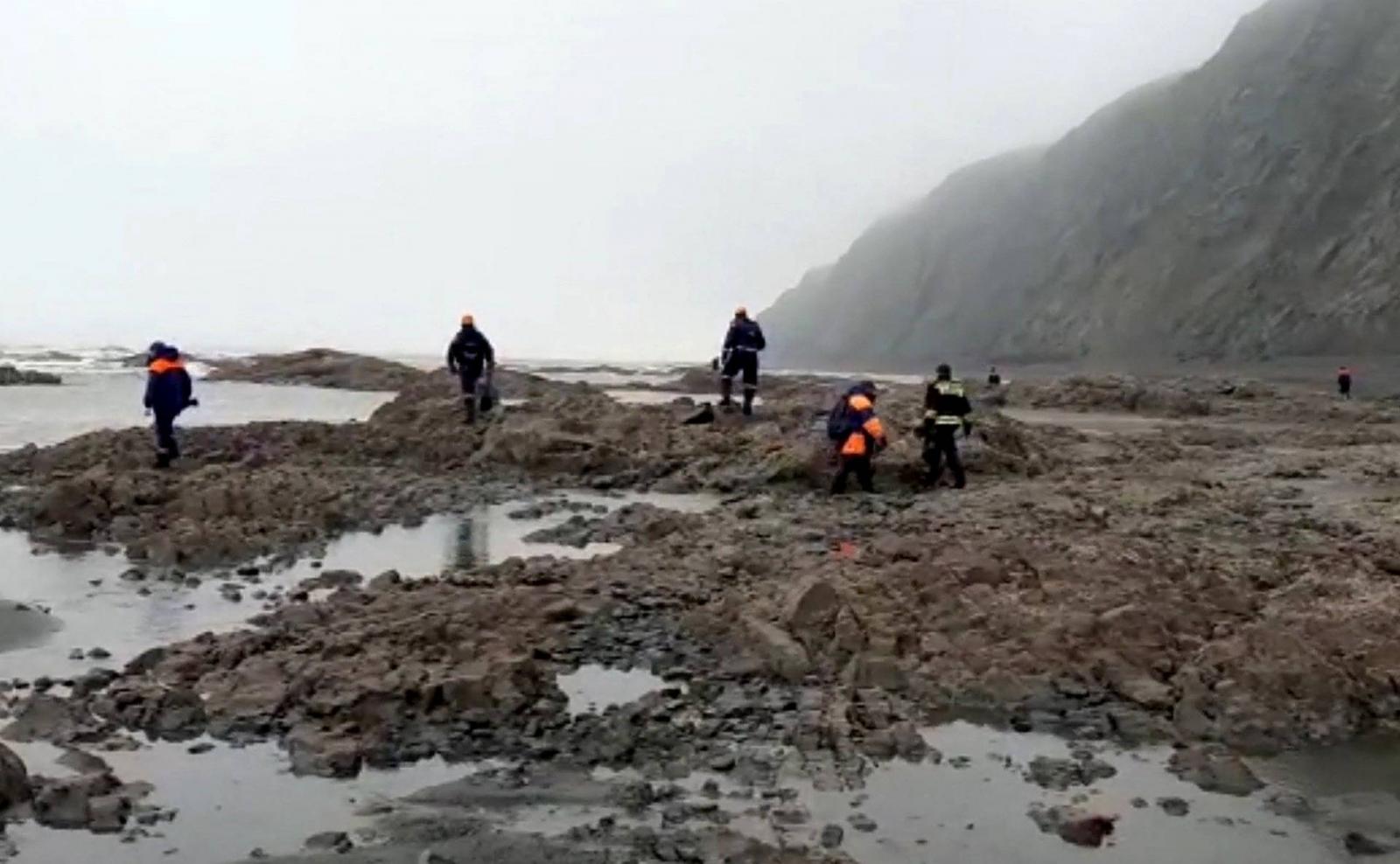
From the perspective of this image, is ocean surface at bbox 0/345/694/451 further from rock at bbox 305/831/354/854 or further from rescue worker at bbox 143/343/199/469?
rock at bbox 305/831/354/854

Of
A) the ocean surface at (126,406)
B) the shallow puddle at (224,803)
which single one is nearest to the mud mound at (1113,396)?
the ocean surface at (126,406)

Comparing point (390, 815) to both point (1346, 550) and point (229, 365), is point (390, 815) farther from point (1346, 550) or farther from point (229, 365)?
point (229, 365)

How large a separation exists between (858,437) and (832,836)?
1163 cm

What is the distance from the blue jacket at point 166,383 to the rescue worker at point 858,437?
10232mm

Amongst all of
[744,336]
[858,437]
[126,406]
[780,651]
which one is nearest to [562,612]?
[780,651]

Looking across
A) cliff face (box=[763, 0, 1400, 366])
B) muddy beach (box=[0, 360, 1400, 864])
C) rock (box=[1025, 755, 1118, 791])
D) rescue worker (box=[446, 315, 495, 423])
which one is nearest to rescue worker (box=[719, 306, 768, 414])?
rescue worker (box=[446, 315, 495, 423])

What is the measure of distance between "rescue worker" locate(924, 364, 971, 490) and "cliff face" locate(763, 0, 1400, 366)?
5355 cm

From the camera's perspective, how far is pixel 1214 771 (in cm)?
753

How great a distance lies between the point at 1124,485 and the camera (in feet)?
57.8

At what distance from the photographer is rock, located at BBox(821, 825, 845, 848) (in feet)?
21.1

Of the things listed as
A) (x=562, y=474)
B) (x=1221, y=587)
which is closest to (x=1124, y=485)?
(x=1221, y=587)

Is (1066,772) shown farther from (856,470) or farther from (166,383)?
(166,383)

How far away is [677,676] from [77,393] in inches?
1822

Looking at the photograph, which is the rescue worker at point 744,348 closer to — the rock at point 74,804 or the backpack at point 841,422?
the backpack at point 841,422
